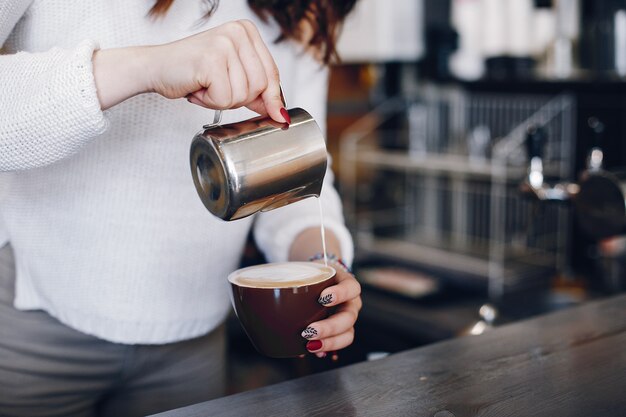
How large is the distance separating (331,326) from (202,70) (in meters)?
0.31

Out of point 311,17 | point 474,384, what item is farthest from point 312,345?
point 311,17

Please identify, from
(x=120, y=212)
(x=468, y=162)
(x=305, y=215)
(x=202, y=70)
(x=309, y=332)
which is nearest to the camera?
(x=202, y=70)

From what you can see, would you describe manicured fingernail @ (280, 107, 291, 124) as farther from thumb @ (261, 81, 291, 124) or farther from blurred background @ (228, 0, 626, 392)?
blurred background @ (228, 0, 626, 392)

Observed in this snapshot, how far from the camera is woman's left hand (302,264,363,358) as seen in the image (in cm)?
82

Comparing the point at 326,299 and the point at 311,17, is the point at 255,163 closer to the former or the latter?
the point at 326,299

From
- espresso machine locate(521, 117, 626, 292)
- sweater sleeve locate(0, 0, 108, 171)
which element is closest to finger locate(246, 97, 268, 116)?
sweater sleeve locate(0, 0, 108, 171)

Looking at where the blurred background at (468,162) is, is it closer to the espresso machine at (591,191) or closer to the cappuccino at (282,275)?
the espresso machine at (591,191)

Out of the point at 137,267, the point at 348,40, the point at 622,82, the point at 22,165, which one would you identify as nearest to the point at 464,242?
the point at 622,82

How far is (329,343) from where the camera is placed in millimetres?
840

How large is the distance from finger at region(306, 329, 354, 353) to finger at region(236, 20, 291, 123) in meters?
0.25

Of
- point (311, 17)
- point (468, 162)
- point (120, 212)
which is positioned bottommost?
point (468, 162)

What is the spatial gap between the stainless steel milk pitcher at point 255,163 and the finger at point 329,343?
0.16m

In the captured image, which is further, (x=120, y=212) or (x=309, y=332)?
(x=120, y=212)

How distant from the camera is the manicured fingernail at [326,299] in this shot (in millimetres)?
814
